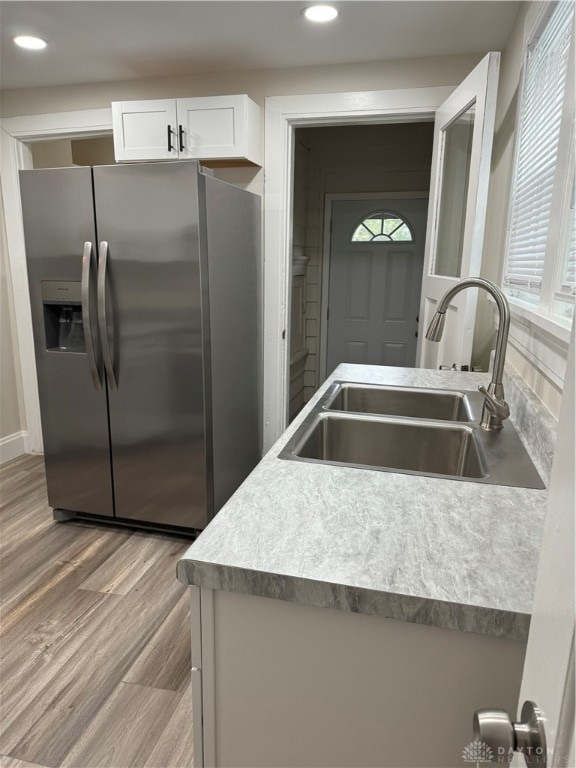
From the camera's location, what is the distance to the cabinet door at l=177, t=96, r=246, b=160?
263 cm

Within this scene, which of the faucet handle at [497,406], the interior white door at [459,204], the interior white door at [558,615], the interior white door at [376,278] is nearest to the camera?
the interior white door at [558,615]

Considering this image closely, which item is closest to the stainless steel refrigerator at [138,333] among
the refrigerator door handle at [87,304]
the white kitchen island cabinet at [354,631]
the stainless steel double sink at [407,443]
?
the refrigerator door handle at [87,304]

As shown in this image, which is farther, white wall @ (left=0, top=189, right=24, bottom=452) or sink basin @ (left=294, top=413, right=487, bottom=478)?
white wall @ (left=0, top=189, right=24, bottom=452)

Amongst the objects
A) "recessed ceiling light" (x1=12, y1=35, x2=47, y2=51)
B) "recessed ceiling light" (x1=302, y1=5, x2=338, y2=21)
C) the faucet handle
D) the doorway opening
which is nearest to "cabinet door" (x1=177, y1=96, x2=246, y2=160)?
"recessed ceiling light" (x1=302, y1=5, x2=338, y2=21)

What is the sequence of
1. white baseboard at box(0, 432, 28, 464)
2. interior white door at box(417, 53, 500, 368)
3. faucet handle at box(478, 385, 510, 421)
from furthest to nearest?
white baseboard at box(0, 432, 28, 464) → interior white door at box(417, 53, 500, 368) → faucet handle at box(478, 385, 510, 421)

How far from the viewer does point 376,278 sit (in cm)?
445

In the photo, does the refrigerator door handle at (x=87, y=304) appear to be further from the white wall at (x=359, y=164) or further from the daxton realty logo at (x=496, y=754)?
the white wall at (x=359, y=164)

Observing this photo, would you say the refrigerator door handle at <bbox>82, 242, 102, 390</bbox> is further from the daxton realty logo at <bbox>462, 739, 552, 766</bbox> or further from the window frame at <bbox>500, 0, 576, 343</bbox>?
the daxton realty logo at <bbox>462, 739, 552, 766</bbox>

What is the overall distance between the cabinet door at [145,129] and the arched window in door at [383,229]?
210 centimetres

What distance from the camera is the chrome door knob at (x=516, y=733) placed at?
0.41 m

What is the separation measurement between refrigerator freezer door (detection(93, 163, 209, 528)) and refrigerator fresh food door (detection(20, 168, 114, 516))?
0.08m

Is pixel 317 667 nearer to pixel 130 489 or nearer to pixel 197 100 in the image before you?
pixel 130 489

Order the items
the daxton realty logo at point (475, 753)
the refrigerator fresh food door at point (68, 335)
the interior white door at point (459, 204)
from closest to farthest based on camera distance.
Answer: the daxton realty logo at point (475, 753) < the interior white door at point (459, 204) < the refrigerator fresh food door at point (68, 335)

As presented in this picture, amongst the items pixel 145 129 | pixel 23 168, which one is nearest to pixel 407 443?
pixel 145 129
